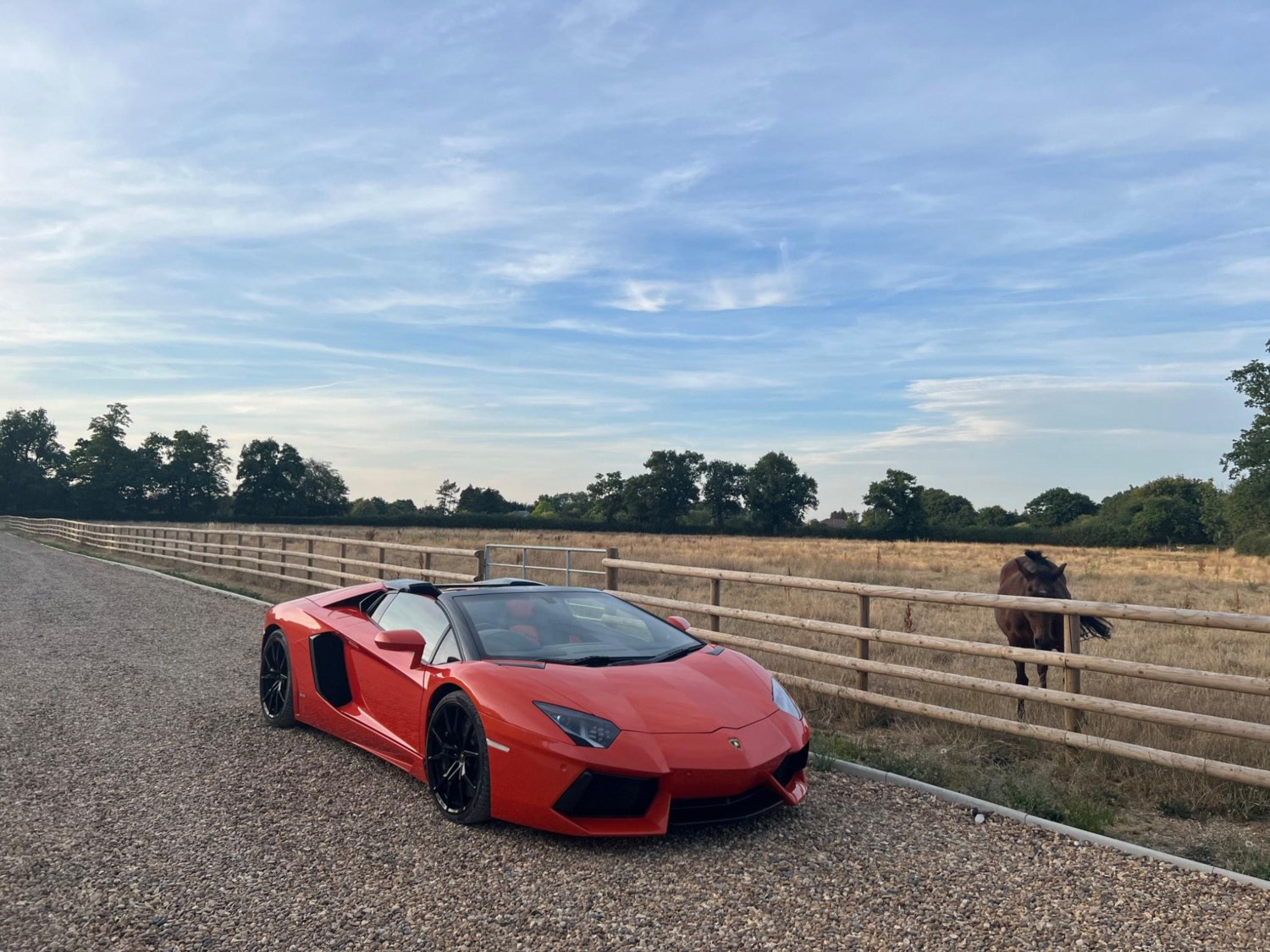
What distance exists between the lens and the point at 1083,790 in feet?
17.4

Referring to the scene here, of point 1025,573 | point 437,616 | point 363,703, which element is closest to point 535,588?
point 437,616

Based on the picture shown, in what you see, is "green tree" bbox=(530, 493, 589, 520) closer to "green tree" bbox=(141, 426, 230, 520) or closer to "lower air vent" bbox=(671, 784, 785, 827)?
"green tree" bbox=(141, 426, 230, 520)

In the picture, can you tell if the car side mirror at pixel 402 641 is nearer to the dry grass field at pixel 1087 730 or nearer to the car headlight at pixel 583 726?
the car headlight at pixel 583 726

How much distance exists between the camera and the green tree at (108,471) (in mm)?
94625

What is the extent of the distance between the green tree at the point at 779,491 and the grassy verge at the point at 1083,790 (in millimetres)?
92862

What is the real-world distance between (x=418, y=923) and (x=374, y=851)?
33.8 inches

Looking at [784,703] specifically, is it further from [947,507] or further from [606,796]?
[947,507]

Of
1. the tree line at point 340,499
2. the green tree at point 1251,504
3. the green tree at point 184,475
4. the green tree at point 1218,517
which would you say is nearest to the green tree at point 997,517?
the tree line at point 340,499

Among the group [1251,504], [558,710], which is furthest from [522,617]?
[1251,504]

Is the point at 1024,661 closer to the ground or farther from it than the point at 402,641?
closer to the ground

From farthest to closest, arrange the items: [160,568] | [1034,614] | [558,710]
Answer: [160,568], [1034,614], [558,710]

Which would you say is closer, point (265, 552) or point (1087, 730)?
point (1087, 730)

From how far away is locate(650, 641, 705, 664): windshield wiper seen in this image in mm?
5223

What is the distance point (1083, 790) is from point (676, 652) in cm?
241
